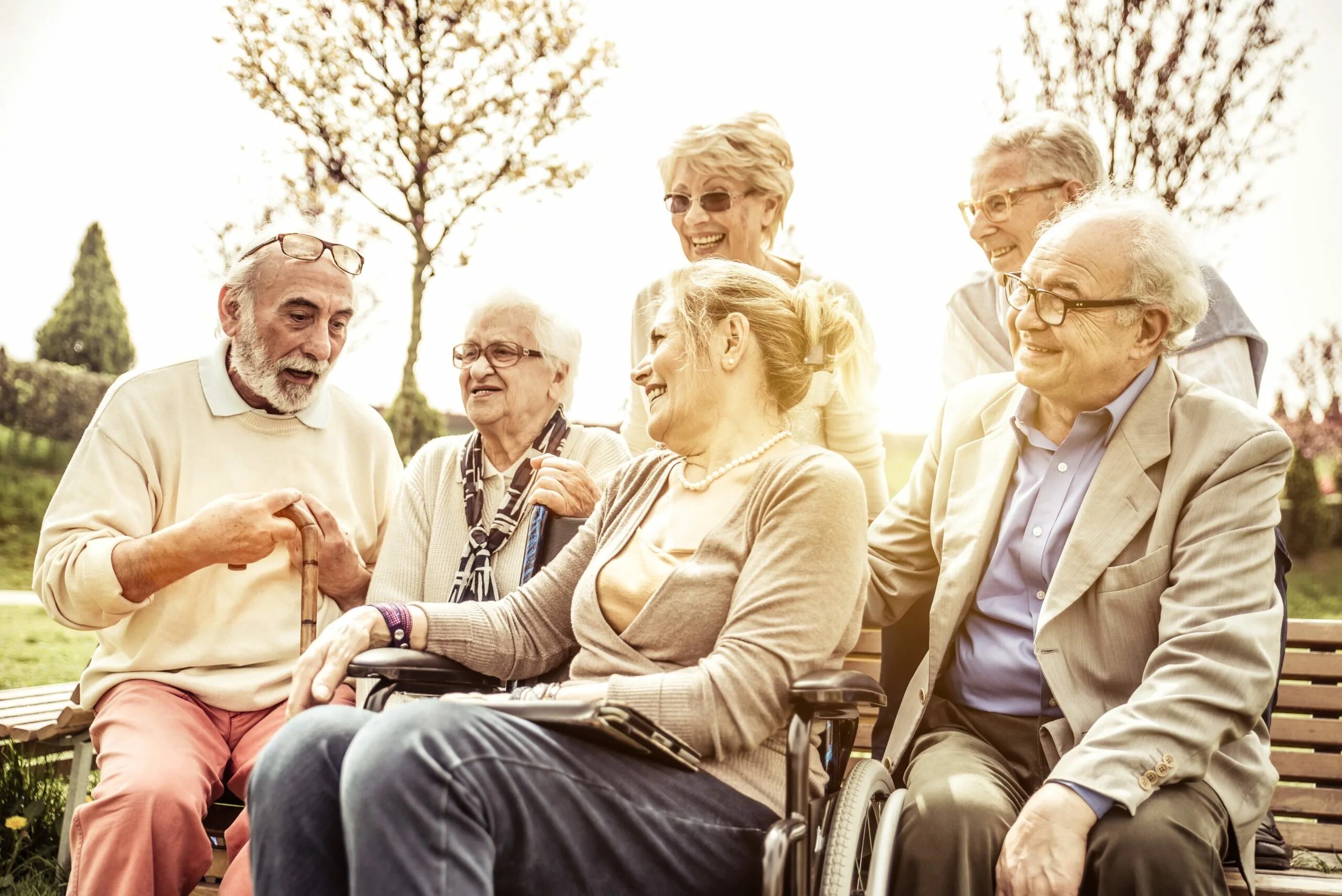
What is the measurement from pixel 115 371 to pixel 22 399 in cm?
65

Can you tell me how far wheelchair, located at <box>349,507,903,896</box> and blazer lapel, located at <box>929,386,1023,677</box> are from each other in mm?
313

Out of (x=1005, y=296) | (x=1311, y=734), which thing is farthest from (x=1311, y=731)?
(x=1005, y=296)

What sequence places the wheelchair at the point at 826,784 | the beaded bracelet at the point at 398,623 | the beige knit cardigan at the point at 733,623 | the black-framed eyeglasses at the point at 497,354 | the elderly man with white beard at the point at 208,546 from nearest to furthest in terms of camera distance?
the wheelchair at the point at 826,784 < the beige knit cardigan at the point at 733,623 < the beaded bracelet at the point at 398,623 < the elderly man with white beard at the point at 208,546 < the black-framed eyeglasses at the point at 497,354

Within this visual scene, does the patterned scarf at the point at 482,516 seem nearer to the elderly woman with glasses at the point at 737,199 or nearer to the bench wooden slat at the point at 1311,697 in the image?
the elderly woman with glasses at the point at 737,199

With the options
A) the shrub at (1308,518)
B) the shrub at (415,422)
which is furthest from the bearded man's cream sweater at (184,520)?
the shrub at (1308,518)

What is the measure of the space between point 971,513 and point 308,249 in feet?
5.88

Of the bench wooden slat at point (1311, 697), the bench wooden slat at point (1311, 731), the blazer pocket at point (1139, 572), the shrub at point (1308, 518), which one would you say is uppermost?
the blazer pocket at point (1139, 572)

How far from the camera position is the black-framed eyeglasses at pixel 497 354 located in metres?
2.87

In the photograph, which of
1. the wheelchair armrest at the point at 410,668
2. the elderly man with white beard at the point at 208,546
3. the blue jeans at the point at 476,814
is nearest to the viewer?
the blue jeans at the point at 476,814

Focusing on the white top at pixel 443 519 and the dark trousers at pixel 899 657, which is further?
the white top at pixel 443 519

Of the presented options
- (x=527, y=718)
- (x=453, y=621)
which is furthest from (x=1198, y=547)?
(x=453, y=621)

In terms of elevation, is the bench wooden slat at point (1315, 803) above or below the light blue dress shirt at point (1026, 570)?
below

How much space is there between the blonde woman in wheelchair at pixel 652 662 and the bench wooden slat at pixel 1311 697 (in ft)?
4.61

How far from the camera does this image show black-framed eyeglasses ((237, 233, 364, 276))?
289 cm
